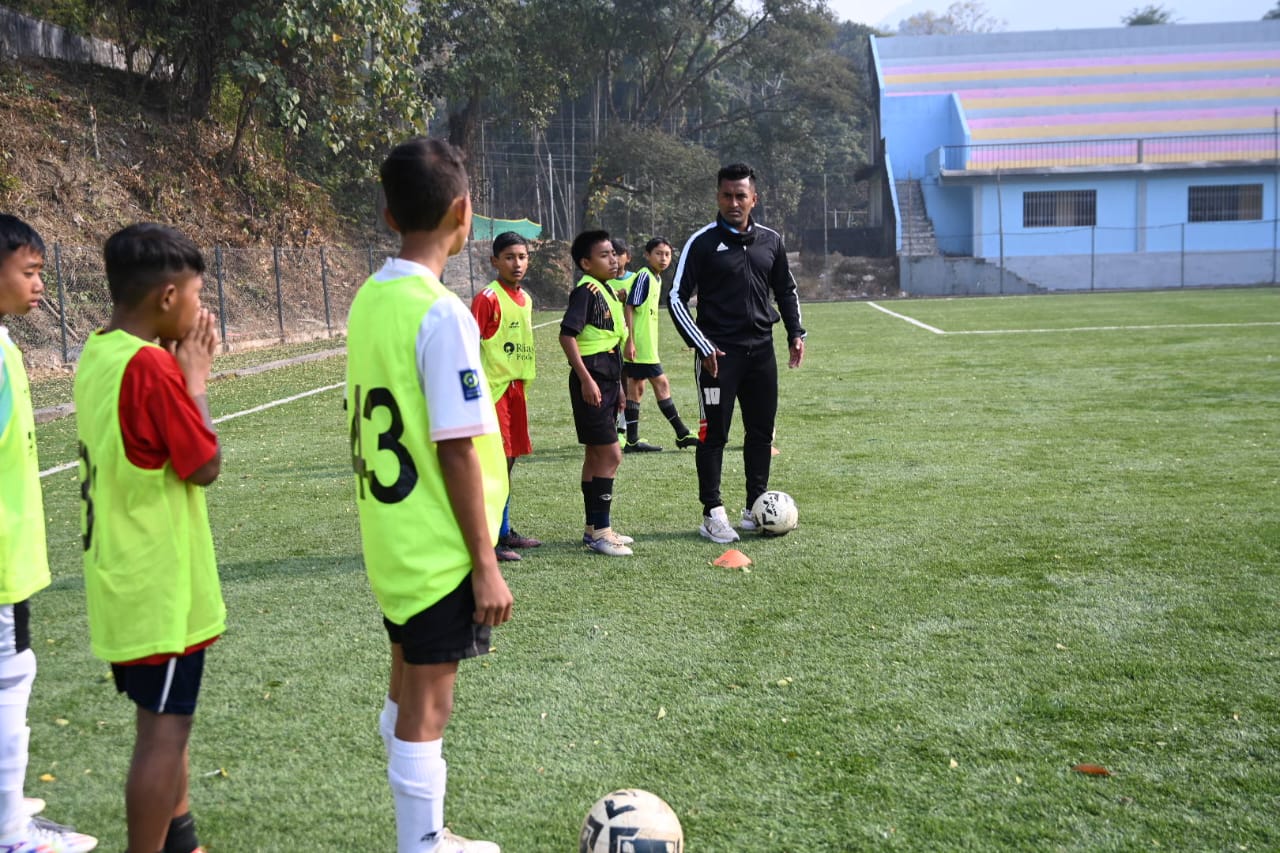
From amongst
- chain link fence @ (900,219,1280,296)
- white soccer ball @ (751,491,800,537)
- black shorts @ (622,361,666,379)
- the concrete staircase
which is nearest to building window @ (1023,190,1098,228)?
chain link fence @ (900,219,1280,296)

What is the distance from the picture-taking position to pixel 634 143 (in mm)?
40688

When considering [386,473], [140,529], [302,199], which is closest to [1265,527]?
[386,473]

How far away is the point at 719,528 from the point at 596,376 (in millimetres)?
1133

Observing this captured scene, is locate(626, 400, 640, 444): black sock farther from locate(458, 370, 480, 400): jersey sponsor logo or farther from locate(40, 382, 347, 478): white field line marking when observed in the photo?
locate(458, 370, 480, 400): jersey sponsor logo

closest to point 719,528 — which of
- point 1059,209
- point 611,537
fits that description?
point 611,537

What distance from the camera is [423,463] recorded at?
2506 mm

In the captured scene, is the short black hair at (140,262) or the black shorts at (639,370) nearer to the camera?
the short black hair at (140,262)

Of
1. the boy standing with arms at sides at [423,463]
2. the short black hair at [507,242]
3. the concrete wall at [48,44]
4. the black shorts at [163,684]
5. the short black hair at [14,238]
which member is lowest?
the black shorts at [163,684]

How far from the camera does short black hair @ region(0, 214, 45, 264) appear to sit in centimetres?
298

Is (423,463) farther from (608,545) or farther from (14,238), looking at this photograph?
(608,545)

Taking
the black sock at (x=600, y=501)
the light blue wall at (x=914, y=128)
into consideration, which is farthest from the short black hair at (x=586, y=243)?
the light blue wall at (x=914, y=128)

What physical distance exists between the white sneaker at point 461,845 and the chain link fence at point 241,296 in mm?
13878

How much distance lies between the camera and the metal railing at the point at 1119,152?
41844 mm

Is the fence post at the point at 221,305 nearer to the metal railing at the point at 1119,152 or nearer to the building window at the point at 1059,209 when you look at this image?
the metal railing at the point at 1119,152
